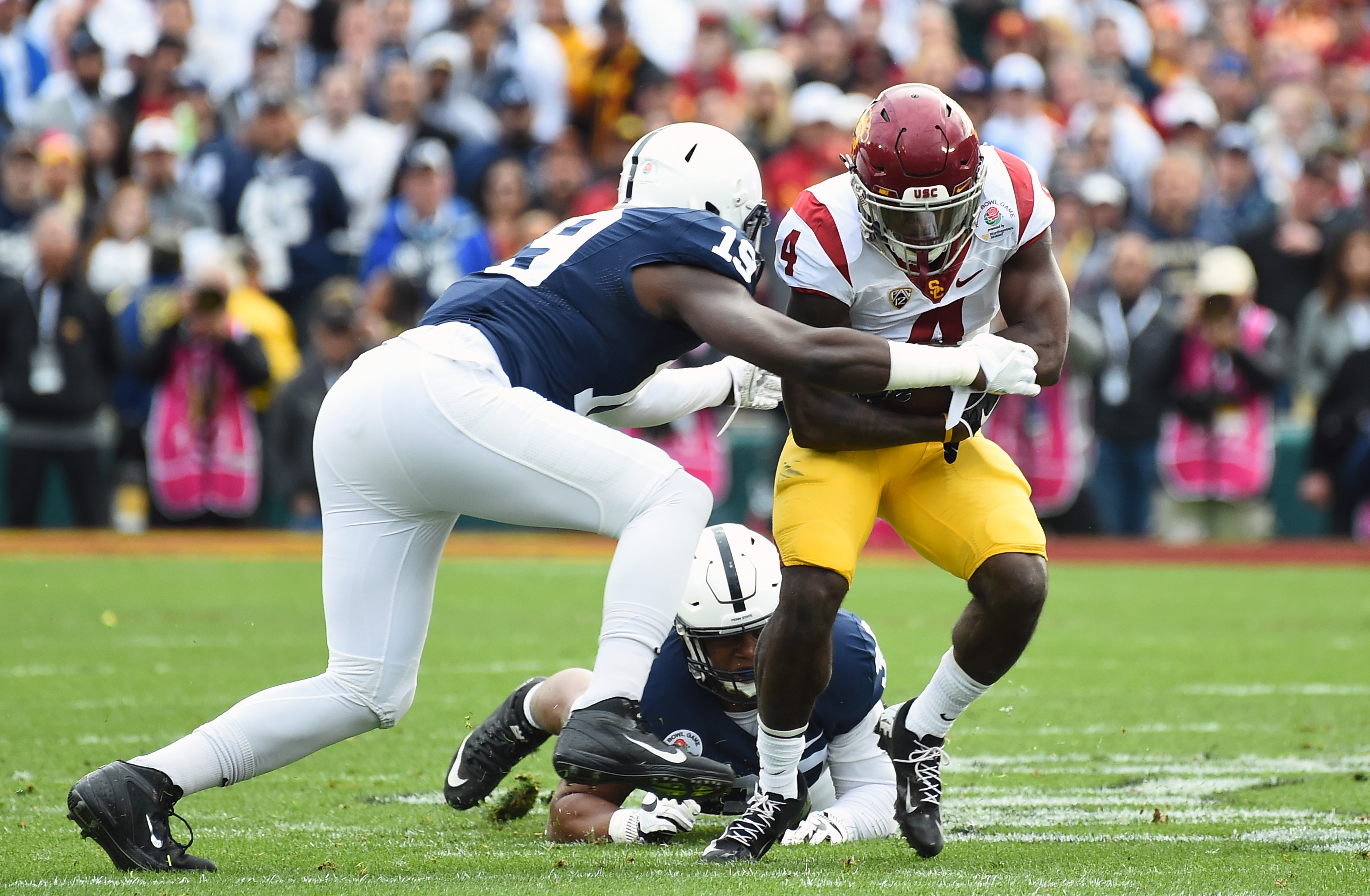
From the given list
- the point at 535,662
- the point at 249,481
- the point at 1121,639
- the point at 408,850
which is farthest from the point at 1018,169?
the point at 249,481

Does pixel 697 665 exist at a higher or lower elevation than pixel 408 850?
higher

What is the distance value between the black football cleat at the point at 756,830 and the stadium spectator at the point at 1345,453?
7.70 meters

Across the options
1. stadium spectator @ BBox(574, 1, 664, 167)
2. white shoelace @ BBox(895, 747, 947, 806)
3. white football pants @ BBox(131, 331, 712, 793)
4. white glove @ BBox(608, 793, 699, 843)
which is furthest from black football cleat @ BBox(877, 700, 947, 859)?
stadium spectator @ BBox(574, 1, 664, 167)

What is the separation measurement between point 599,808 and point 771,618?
660 mm

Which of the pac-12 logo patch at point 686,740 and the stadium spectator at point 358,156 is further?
the stadium spectator at point 358,156

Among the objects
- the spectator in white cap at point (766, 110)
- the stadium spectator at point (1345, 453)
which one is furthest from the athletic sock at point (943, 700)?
the spectator in white cap at point (766, 110)

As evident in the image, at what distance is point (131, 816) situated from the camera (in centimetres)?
369

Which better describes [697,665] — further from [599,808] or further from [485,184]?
[485,184]

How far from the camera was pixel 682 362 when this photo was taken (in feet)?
32.0

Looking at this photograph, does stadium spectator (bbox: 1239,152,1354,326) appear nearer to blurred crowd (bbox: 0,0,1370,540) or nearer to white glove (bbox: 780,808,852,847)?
blurred crowd (bbox: 0,0,1370,540)

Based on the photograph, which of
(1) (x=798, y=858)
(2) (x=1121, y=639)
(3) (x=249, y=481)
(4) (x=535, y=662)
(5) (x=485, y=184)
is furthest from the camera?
(5) (x=485, y=184)

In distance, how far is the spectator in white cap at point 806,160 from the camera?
1084 centimetres

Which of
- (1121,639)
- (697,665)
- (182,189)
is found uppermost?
(182,189)

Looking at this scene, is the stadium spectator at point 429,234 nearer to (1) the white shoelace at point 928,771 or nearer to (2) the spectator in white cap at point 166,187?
(2) the spectator in white cap at point 166,187
